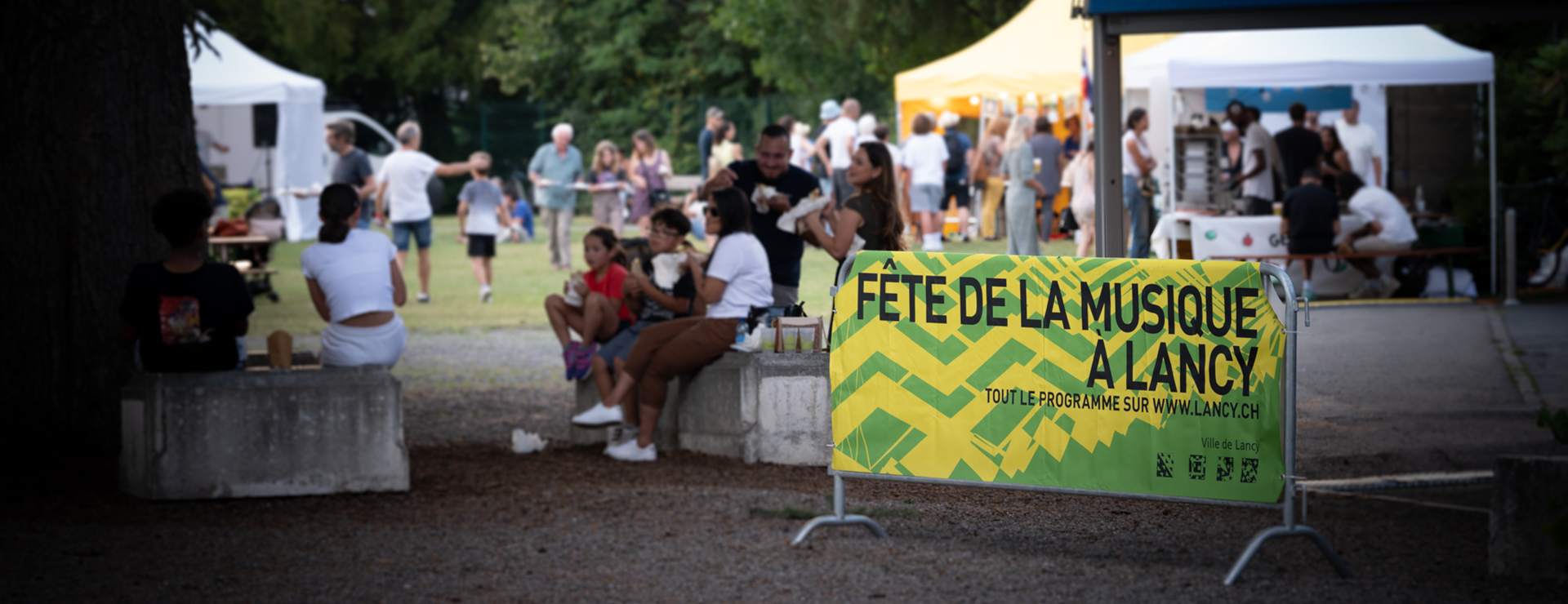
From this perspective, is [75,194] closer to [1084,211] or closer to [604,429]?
[604,429]

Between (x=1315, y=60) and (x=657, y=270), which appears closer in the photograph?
(x=657, y=270)

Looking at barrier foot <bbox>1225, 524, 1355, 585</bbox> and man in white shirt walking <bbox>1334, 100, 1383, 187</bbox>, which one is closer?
barrier foot <bbox>1225, 524, 1355, 585</bbox>

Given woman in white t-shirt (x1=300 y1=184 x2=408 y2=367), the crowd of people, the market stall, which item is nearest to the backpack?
the market stall

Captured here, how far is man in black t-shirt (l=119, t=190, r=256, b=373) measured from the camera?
6.05 m

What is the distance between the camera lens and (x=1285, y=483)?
3496 mm

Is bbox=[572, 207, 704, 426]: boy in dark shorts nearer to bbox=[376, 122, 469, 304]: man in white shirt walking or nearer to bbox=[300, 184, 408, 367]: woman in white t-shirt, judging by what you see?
bbox=[300, 184, 408, 367]: woman in white t-shirt

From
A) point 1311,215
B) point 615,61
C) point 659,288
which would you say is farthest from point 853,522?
point 615,61

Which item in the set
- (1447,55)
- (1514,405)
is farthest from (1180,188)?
(1514,405)

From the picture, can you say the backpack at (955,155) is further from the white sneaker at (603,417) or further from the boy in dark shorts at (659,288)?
the white sneaker at (603,417)

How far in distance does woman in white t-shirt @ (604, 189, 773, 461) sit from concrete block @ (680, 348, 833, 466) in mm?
132

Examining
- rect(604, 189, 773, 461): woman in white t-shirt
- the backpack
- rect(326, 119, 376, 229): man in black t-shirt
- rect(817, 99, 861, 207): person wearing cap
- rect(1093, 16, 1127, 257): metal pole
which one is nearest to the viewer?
rect(1093, 16, 1127, 257): metal pole

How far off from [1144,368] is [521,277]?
14099 mm

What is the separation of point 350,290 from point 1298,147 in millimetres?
10649

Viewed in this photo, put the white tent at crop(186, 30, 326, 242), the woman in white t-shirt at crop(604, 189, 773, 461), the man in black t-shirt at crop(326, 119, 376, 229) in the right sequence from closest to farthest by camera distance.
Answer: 1. the woman in white t-shirt at crop(604, 189, 773, 461)
2. the man in black t-shirt at crop(326, 119, 376, 229)
3. the white tent at crop(186, 30, 326, 242)
